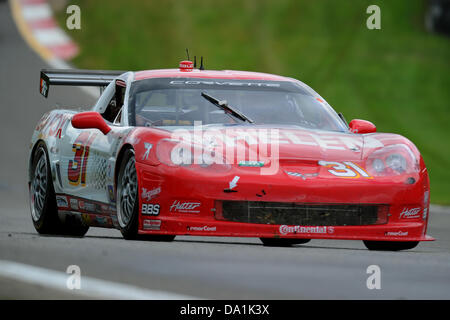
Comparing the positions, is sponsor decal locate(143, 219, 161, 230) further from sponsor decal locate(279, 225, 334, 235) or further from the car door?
sponsor decal locate(279, 225, 334, 235)

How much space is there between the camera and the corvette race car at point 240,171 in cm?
778

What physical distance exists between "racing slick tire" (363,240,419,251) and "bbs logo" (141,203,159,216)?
1.85 meters

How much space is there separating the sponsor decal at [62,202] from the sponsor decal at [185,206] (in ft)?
Answer: 6.47

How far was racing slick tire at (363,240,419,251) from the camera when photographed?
857cm

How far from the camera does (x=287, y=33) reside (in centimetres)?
2711

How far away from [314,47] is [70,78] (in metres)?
15.4

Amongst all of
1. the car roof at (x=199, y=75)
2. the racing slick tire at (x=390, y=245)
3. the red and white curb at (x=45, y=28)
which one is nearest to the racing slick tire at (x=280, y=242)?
the racing slick tire at (x=390, y=245)

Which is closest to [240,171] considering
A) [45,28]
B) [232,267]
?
[232,267]

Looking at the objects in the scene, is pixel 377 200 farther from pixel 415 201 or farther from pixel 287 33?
pixel 287 33

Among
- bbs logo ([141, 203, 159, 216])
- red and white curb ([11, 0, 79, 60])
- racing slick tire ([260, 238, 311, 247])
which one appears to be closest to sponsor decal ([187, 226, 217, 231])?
bbs logo ([141, 203, 159, 216])

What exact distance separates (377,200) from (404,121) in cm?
1395

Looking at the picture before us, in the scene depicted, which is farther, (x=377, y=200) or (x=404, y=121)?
(x=404, y=121)

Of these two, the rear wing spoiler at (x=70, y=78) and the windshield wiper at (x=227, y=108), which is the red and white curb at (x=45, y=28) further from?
the windshield wiper at (x=227, y=108)
